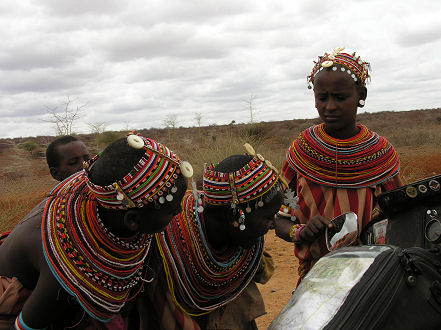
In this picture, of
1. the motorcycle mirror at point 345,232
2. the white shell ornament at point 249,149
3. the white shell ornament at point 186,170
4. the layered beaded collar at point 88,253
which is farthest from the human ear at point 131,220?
the motorcycle mirror at point 345,232

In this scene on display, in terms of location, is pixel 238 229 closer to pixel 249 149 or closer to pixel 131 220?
pixel 249 149

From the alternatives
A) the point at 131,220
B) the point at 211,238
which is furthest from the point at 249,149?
the point at 131,220

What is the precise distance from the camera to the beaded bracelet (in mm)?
2352

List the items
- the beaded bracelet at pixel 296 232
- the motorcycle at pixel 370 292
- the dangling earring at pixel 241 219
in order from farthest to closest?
the beaded bracelet at pixel 296 232 → the dangling earring at pixel 241 219 → the motorcycle at pixel 370 292

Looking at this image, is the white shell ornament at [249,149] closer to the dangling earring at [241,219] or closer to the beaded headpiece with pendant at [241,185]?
the beaded headpiece with pendant at [241,185]

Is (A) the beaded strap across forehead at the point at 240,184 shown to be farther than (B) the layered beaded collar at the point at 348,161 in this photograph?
No

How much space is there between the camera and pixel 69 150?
3.26 metres

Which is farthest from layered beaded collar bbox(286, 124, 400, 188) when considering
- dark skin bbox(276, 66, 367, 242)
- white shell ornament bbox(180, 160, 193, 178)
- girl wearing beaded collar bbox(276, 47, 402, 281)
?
white shell ornament bbox(180, 160, 193, 178)

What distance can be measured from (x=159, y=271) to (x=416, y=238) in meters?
1.20

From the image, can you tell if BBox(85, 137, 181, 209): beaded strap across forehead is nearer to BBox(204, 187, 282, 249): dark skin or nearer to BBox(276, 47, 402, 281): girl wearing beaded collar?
BBox(204, 187, 282, 249): dark skin

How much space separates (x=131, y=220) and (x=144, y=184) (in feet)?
0.61

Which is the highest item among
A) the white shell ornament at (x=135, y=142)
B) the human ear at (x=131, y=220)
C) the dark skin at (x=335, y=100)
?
the dark skin at (x=335, y=100)

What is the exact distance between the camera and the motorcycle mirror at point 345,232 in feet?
6.16

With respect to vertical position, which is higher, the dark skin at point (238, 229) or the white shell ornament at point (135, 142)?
the white shell ornament at point (135, 142)
